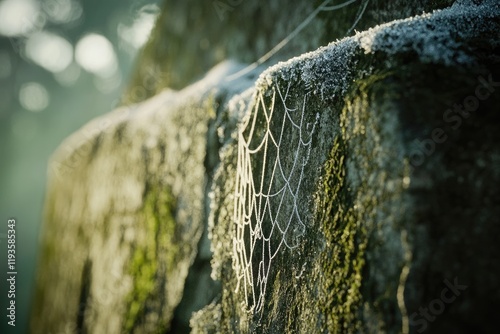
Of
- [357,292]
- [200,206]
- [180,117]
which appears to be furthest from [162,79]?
[357,292]

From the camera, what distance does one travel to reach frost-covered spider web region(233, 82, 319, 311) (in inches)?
57.8

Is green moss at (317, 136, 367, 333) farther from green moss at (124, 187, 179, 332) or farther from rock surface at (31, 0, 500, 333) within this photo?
green moss at (124, 187, 179, 332)

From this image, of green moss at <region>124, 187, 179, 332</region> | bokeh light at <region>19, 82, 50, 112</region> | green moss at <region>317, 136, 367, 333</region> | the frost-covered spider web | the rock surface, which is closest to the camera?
the rock surface

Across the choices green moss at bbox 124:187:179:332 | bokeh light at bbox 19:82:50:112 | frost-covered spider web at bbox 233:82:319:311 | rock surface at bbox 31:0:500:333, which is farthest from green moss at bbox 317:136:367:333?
bokeh light at bbox 19:82:50:112

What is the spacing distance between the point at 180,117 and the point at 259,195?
3.71 feet

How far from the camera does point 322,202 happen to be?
50.0 inches

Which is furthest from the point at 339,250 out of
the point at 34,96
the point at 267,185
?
the point at 34,96

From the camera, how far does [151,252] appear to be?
2846mm

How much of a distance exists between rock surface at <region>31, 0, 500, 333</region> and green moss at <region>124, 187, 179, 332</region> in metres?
0.02

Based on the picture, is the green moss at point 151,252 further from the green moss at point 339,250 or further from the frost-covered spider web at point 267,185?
the green moss at point 339,250

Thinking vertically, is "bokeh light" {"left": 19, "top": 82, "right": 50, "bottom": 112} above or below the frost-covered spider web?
above

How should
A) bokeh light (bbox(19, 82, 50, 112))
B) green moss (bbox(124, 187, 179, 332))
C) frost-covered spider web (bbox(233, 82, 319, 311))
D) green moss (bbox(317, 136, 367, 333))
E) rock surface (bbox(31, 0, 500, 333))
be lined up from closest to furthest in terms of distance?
rock surface (bbox(31, 0, 500, 333))
green moss (bbox(317, 136, 367, 333))
frost-covered spider web (bbox(233, 82, 319, 311))
green moss (bbox(124, 187, 179, 332))
bokeh light (bbox(19, 82, 50, 112))

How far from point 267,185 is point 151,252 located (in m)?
1.44

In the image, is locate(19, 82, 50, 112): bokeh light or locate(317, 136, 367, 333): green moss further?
locate(19, 82, 50, 112): bokeh light
